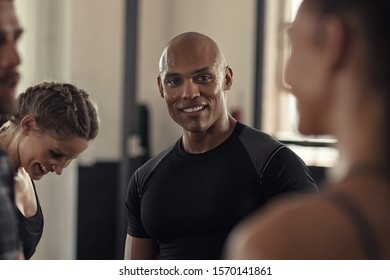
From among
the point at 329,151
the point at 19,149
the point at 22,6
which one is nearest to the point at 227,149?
the point at 19,149

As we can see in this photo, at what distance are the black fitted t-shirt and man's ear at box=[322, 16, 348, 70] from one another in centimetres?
64

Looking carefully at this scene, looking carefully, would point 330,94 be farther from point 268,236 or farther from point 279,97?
point 279,97

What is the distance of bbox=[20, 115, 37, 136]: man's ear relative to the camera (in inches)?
41.9

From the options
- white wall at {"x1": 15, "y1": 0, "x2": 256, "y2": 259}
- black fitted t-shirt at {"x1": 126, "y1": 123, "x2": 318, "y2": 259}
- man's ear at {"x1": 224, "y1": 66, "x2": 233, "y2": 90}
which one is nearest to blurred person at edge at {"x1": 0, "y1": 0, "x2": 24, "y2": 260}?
black fitted t-shirt at {"x1": 126, "y1": 123, "x2": 318, "y2": 259}

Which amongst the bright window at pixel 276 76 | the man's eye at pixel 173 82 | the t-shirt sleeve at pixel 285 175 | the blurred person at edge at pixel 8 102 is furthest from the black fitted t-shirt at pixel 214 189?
the bright window at pixel 276 76

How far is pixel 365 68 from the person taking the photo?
46 cm

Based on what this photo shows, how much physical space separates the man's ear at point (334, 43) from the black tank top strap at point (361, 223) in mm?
86

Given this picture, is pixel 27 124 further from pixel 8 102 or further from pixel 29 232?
pixel 8 102

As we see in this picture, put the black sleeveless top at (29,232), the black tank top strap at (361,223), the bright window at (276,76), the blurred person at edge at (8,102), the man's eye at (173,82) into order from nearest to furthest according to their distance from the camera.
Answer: the black tank top strap at (361,223) < the blurred person at edge at (8,102) < the black sleeveless top at (29,232) < the man's eye at (173,82) < the bright window at (276,76)

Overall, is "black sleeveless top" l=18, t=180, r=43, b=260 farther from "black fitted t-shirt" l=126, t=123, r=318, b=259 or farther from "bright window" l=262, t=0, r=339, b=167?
"bright window" l=262, t=0, r=339, b=167

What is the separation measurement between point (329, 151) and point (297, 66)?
227 centimetres

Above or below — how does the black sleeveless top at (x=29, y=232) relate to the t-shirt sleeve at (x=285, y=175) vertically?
below

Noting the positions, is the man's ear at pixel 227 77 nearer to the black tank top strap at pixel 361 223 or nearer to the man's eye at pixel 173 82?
the man's eye at pixel 173 82

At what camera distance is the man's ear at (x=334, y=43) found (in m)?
0.46
